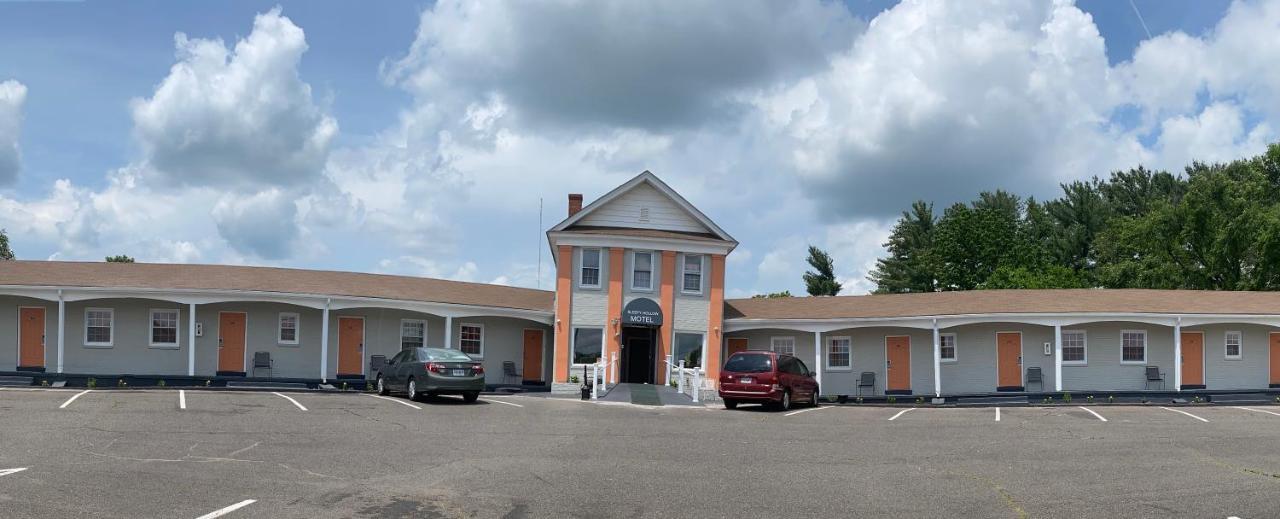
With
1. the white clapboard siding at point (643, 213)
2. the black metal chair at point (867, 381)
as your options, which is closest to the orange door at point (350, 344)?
the white clapboard siding at point (643, 213)

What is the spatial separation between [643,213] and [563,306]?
4.20 metres

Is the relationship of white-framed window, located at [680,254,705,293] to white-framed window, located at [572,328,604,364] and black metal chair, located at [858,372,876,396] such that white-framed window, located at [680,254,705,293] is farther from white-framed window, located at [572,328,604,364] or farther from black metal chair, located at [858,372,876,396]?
black metal chair, located at [858,372,876,396]

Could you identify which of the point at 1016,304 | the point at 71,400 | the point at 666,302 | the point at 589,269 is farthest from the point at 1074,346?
the point at 71,400

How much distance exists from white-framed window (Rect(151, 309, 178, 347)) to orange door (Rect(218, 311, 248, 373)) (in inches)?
53.4

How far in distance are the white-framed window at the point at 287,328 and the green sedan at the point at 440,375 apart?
28.1 ft

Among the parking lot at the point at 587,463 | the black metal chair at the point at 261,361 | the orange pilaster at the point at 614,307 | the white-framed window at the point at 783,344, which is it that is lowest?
the parking lot at the point at 587,463

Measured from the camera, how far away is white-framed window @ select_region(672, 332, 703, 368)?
32.9 metres

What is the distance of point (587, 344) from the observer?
106ft

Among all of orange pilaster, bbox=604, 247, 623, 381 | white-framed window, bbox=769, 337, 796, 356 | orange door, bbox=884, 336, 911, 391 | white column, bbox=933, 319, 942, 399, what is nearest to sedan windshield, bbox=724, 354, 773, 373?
orange pilaster, bbox=604, 247, 623, 381

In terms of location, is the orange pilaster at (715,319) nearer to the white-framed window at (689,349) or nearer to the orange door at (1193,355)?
the white-framed window at (689,349)

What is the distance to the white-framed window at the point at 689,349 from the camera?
108 ft

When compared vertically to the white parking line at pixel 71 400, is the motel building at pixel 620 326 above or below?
above

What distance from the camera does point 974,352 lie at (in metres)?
32.8

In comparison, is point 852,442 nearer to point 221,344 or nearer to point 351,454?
point 351,454
